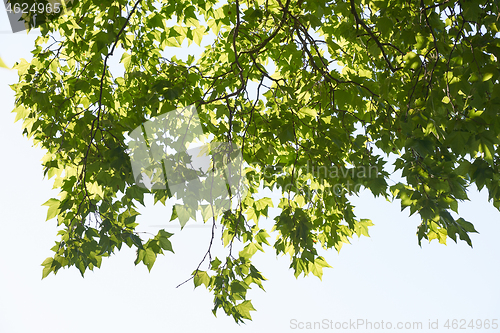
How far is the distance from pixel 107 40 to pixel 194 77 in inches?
26.9

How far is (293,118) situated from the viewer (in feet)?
6.75

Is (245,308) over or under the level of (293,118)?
under

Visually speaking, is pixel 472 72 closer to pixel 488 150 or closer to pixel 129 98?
pixel 488 150

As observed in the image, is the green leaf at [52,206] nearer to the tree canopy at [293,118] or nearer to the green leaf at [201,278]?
the tree canopy at [293,118]

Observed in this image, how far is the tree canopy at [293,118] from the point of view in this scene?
1.55m

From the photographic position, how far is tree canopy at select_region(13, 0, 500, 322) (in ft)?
5.08

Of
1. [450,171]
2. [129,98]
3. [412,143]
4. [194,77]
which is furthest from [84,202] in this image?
[450,171]

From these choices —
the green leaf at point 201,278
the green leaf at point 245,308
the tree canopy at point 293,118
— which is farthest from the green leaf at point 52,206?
the green leaf at point 245,308

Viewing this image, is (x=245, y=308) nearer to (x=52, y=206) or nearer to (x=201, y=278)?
(x=201, y=278)

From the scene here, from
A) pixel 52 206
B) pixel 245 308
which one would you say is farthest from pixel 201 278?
pixel 52 206

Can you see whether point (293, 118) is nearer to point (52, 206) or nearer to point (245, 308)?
point (245, 308)

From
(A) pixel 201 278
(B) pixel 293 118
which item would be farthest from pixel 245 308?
(B) pixel 293 118

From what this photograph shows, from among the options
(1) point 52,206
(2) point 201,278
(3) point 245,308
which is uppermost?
(1) point 52,206

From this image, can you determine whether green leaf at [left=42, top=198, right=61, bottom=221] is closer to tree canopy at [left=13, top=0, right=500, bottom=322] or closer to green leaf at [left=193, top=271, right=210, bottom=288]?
tree canopy at [left=13, top=0, right=500, bottom=322]
